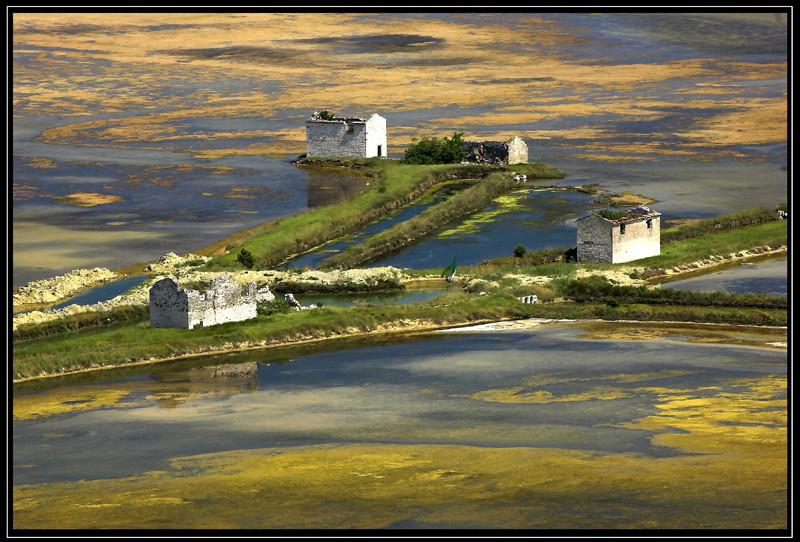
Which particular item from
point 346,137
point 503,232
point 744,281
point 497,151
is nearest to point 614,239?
point 744,281

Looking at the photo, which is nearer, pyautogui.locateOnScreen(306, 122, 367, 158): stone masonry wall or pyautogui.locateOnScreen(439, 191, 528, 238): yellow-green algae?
pyautogui.locateOnScreen(439, 191, 528, 238): yellow-green algae

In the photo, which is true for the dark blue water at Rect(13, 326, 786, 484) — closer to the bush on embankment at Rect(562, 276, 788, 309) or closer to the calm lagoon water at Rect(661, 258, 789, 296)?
the bush on embankment at Rect(562, 276, 788, 309)

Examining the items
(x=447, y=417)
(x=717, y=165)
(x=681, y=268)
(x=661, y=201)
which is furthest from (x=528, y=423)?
(x=717, y=165)

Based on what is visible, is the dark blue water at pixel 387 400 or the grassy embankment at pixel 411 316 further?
the grassy embankment at pixel 411 316

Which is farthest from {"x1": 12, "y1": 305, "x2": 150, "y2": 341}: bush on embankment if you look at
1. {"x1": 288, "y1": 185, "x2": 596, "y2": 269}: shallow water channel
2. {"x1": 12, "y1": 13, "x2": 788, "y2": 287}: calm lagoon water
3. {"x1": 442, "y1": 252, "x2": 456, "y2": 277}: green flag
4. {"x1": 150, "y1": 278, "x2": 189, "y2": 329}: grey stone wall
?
{"x1": 442, "y1": 252, "x2": 456, "y2": 277}: green flag

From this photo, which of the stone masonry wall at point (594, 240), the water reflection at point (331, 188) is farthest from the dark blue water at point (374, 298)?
the water reflection at point (331, 188)

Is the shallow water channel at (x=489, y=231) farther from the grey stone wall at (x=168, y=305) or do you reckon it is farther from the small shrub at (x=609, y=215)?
the grey stone wall at (x=168, y=305)

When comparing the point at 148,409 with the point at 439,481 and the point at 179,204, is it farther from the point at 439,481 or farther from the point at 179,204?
the point at 179,204
